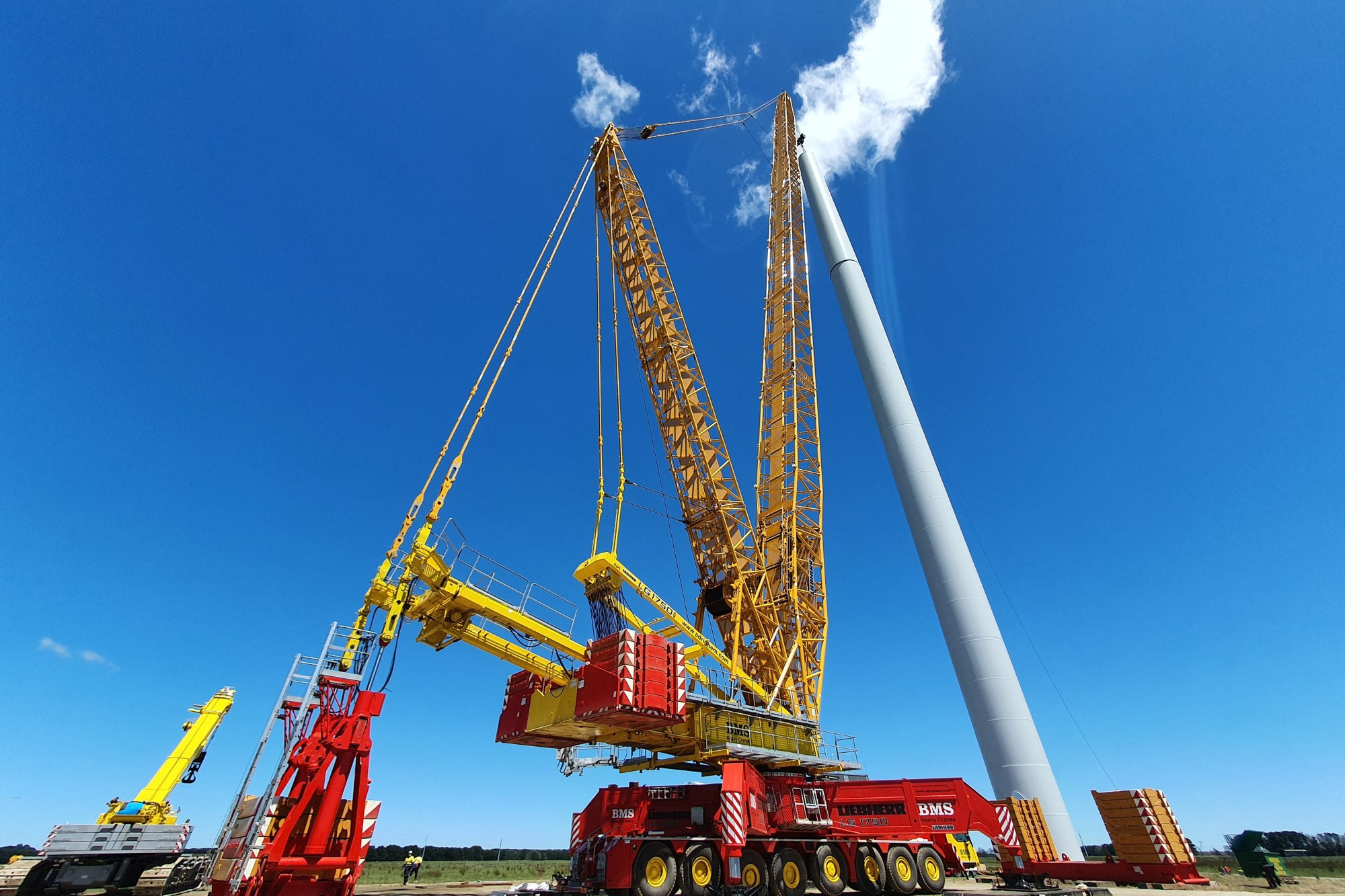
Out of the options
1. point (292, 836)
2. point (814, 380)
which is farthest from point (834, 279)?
point (292, 836)

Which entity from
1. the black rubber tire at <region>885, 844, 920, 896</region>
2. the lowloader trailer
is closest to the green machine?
the lowloader trailer

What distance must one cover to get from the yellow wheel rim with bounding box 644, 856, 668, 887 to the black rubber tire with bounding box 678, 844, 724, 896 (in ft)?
1.20

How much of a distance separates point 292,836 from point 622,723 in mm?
6525

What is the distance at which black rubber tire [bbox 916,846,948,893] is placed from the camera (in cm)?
1436

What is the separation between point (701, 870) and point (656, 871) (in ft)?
3.46

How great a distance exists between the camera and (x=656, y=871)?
41.2 ft

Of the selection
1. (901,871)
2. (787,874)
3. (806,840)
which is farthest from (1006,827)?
(787,874)

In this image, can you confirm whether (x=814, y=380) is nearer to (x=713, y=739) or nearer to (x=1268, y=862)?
(x=713, y=739)

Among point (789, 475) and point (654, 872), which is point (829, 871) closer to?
point (654, 872)

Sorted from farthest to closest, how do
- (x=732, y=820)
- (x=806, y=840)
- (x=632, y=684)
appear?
(x=806, y=840) → (x=732, y=820) → (x=632, y=684)

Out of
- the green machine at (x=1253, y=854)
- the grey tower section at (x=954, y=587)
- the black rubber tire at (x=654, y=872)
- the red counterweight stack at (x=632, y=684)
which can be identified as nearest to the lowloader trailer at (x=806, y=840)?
the black rubber tire at (x=654, y=872)

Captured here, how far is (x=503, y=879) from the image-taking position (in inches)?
935

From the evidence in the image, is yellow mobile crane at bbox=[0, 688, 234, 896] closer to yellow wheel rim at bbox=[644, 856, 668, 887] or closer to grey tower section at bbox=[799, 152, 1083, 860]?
yellow wheel rim at bbox=[644, 856, 668, 887]

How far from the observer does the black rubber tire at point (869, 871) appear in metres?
14.0
